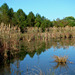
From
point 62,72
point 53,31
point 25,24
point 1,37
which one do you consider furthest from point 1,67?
point 25,24

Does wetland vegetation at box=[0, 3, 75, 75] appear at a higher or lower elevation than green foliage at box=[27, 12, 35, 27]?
lower

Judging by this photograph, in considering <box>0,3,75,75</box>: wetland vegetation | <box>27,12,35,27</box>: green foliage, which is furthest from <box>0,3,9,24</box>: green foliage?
<box>27,12,35,27</box>: green foliage

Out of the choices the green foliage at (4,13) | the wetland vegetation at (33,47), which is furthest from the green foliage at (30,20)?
the green foliage at (4,13)

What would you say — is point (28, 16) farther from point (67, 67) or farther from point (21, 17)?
point (67, 67)

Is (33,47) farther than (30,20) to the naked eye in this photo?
No

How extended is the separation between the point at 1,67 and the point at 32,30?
9.72m

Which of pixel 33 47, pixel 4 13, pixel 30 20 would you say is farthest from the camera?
pixel 30 20

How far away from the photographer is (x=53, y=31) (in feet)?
54.1

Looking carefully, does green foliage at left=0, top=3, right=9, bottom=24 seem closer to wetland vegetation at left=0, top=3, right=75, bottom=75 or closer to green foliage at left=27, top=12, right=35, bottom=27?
wetland vegetation at left=0, top=3, right=75, bottom=75

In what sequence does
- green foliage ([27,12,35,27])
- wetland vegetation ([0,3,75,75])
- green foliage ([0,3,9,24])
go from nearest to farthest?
wetland vegetation ([0,3,75,75]) → green foliage ([0,3,9,24]) → green foliage ([27,12,35,27])

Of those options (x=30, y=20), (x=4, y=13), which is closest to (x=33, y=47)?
(x=4, y=13)

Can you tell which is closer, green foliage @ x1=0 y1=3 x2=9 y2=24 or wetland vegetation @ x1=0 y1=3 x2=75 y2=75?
wetland vegetation @ x1=0 y1=3 x2=75 y2=75

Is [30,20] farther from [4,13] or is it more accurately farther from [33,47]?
[33,47]

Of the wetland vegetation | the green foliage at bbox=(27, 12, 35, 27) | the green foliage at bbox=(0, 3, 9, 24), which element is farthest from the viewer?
the green foliage at bbox=(27, 12, 35, 27)
